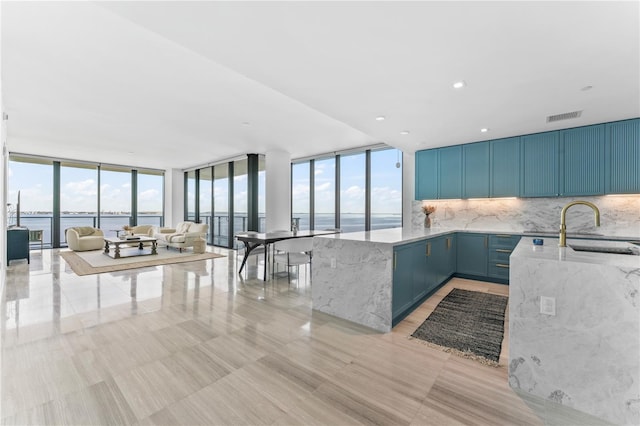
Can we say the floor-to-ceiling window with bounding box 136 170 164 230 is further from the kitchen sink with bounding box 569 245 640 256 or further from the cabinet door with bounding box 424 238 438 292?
the kitchen sink with bounding box 569 245 640 256

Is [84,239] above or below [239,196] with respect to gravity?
below

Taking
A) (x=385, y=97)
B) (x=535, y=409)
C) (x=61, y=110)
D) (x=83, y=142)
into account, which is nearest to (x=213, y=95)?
(x=385, y=97)

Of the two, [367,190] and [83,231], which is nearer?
[367,190]

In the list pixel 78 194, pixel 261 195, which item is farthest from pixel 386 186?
pixel 78 194

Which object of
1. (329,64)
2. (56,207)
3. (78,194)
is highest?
(329,64)

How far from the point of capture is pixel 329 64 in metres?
2.45

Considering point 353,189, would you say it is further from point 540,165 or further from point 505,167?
point 540,165

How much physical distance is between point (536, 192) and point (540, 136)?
0.92 m

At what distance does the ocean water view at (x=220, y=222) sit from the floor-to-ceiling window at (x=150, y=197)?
0.13 feet

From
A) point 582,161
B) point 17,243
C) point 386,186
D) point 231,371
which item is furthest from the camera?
point 386,186

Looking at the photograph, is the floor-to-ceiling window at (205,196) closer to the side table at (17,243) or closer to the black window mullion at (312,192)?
the black window mullion at (312,192)

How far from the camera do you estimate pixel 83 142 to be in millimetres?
6664

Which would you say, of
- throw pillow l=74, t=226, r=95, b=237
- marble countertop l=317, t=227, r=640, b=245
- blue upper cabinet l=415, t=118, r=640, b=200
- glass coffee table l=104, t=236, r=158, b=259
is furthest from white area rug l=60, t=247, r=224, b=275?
blue upper cabinet l=415, t=118, r=640, b=200

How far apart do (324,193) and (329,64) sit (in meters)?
5.40
